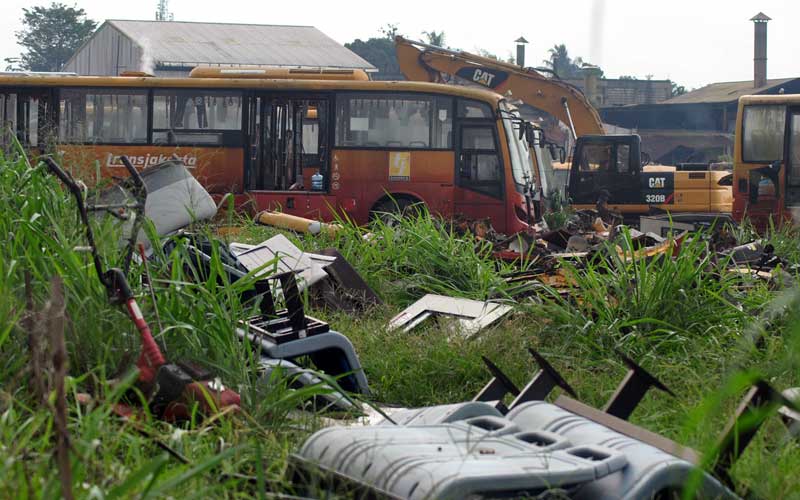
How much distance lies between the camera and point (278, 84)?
17734mm

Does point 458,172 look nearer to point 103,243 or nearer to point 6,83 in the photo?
point 6,83

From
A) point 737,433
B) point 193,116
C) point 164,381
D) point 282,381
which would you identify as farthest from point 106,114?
point 737,433

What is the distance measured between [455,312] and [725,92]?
1998 inches

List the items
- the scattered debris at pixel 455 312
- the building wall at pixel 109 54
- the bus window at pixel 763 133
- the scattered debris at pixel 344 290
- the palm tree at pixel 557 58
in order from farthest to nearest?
the building wall at pixel 109 54
the bus window at pixel 763 133
the scattered debris at pixel 344 290
the scattered debris at pixel 455 312
the palm tree at pixel 557 58

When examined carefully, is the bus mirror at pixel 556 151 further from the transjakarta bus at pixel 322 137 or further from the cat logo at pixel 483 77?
the cat logo at pixel 483 77

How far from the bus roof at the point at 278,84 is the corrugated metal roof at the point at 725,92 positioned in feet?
117

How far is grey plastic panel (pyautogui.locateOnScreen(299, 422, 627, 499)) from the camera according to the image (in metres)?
3.20

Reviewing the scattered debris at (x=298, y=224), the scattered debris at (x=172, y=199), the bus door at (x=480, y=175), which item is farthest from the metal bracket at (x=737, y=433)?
the bus door at (x=480, y=175)

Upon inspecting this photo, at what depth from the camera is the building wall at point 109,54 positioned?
2069 inches

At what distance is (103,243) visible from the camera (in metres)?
5.39

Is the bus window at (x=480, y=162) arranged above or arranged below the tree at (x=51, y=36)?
below

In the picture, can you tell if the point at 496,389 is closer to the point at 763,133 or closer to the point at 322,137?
the point at 322,137

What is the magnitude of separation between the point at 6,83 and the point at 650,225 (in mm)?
10817

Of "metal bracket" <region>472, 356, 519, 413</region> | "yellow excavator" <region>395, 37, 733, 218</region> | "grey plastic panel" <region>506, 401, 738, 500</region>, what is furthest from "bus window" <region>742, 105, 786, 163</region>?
"grey plastic panel" <region>506, 401, 738, 500</region>
